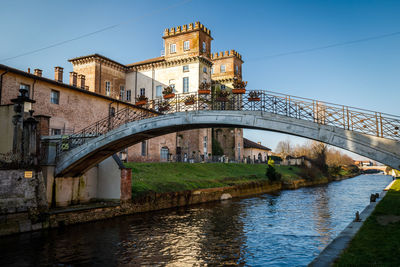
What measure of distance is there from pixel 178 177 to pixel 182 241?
1335 cm

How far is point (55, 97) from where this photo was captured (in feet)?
Answer: 78.6

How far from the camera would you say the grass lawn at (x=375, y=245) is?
645 cm

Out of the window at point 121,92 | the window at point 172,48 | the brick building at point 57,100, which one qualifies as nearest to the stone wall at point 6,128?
the brick building at point 57,100

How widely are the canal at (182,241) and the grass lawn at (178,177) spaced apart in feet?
9.91

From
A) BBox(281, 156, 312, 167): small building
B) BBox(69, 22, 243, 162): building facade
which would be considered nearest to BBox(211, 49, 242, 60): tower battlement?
BBox(69, 22, 243, 162): building facade

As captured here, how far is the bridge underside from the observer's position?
33.7ft

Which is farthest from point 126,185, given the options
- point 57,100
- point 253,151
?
point 253,151

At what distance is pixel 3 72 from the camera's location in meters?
20.1

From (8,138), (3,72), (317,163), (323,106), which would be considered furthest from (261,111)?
(317,163)

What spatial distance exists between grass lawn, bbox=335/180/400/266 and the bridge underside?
83.2 inches

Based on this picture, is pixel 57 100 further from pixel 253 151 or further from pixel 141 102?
pixel 253 151

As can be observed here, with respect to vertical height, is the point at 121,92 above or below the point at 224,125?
above

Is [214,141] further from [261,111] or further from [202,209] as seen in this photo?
[261,111]

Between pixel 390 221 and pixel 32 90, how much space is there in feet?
74.6
